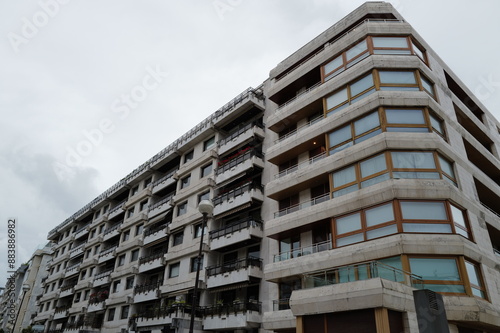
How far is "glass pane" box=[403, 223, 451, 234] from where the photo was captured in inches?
658

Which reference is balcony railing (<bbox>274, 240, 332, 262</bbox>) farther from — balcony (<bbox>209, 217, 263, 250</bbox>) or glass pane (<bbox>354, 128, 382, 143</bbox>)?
glass pane (<bbox>354, 128, 382, 143</bbox>)

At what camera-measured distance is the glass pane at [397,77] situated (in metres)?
21.0

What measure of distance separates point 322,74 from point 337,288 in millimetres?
14878

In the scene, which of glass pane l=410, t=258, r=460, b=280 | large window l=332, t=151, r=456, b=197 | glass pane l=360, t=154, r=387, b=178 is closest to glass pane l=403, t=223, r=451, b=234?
glass pane l=410, t=258, r=460, b=280

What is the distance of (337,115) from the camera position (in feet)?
72.1

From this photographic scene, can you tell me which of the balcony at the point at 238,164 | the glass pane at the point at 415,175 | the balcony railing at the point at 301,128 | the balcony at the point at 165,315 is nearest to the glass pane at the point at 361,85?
the balcony railing at the point at 301,128

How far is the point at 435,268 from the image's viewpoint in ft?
52.3

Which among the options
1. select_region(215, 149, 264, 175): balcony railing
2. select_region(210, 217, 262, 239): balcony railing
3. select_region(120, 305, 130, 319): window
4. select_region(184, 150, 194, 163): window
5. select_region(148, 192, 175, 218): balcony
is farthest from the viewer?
select_region(184, 150, 194, 163): window

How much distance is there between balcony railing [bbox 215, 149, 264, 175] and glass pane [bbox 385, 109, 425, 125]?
10.8 meters

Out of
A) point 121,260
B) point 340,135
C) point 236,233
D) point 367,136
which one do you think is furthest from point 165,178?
point 367,136

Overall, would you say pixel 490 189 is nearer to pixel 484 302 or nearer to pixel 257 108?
pixel 484 302

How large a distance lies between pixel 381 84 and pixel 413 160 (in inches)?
191

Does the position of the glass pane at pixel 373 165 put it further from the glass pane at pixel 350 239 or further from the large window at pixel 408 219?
the glass pane at pixel 350 239

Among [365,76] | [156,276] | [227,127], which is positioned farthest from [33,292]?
[365,76]
